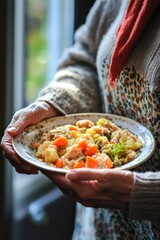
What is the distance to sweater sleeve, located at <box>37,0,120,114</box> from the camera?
3.77 feet

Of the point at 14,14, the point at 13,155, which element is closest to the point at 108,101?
the point at 13,155

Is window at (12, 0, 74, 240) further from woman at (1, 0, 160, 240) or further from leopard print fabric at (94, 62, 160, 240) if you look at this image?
leopard print fabric at (94, 62, 160, 240)

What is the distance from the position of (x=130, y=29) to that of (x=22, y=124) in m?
0.32

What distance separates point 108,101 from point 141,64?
7.4 inches

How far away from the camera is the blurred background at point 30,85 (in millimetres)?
1662

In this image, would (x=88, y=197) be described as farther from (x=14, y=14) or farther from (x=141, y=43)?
(x=14, y=14)

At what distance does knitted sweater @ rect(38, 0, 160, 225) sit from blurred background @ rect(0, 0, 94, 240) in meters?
0.41

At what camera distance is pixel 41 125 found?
1.05 m

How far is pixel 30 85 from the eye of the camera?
6.32ft

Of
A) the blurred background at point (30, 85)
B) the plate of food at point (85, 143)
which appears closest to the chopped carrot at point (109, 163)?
the plate of food at point (85, 143)

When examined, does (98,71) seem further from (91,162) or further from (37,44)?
(37,44)

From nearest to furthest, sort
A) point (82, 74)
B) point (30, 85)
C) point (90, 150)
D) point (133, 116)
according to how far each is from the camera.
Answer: point (90, 150)
point (133, 116)
point (82, 74)
point (30, 85)

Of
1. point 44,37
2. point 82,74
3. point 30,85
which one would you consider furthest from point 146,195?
point 44,37

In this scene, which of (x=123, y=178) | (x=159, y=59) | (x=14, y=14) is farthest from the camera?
(x=14, y=14)
